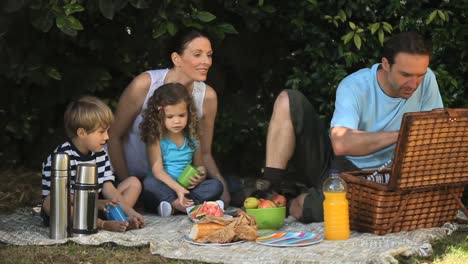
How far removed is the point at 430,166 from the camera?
4781 mm

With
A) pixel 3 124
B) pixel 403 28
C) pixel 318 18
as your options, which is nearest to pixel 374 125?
pixel 403 28

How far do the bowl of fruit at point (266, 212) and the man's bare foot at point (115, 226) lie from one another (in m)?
0.61

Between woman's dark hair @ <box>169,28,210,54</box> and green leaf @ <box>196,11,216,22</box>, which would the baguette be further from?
green leaf @ <box>196,11,216,22</box>

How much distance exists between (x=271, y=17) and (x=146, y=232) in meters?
2.15

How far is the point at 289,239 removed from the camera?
4578 mm

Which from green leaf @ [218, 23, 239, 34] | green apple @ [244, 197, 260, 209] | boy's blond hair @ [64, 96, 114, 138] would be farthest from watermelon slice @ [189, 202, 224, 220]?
green leaf @ [218, 23, 239, 34]

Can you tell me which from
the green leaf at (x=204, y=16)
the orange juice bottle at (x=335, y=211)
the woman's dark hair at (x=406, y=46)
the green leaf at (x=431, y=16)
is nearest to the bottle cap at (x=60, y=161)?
the orange juice bottle at (x=335, y=211)

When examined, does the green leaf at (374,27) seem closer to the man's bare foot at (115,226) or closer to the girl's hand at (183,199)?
the girl's hand at (183,199)

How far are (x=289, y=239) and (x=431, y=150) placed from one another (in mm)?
795

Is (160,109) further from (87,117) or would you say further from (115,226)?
(115,226)

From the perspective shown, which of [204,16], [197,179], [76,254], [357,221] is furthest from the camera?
[204,16]

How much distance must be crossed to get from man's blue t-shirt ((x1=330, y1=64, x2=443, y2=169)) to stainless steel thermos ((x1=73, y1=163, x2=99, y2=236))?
123 centimetres

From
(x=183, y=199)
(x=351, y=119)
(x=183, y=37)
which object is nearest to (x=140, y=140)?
(x=183, y=199)

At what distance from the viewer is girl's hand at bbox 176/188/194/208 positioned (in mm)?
5414
